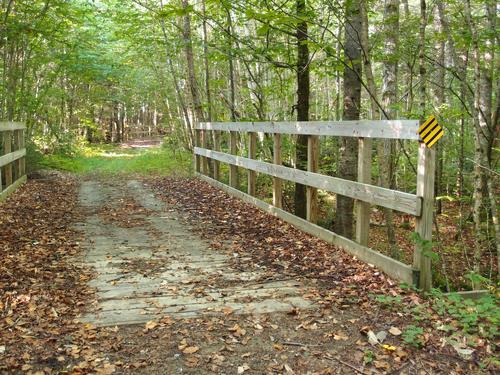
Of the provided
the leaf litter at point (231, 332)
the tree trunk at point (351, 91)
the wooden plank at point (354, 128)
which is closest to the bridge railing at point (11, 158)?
the leaf litter at point (231, 332)

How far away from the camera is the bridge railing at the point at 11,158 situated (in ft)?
32.7

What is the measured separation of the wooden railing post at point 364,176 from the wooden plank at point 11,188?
7.02 metres

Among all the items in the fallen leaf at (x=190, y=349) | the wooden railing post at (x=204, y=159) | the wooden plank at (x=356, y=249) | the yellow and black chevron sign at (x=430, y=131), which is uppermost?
the yellow and black chevron sign at (x=430, y=131)

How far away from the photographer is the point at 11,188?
10516 millimetres

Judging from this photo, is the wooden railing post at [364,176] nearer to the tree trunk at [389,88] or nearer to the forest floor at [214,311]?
the forest floor at [214,311]

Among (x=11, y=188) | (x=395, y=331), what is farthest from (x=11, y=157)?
(x=395, y=331)

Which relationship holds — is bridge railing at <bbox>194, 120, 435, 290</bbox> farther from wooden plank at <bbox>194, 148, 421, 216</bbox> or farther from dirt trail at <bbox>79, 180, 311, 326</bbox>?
dirt trail at <bbox>79, 180, 311, 326</bbox>

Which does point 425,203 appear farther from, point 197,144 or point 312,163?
point 197,144

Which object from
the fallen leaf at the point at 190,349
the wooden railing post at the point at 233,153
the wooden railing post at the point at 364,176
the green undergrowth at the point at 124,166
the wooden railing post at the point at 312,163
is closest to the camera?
the fallen leaf at the point at 190,349

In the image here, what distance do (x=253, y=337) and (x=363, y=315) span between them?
1028mm

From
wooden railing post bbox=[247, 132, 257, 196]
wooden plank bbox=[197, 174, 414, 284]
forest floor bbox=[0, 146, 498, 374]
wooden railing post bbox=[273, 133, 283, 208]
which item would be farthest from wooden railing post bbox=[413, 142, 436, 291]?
wooden railing post bbox=[247, 132, 257, 196]

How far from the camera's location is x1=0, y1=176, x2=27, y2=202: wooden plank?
9416 mm

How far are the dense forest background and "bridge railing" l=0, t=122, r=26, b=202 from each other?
5.51 ft

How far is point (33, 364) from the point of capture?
11.1ft
